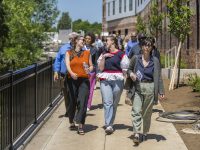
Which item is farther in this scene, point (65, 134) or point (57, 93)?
point (57, 93)

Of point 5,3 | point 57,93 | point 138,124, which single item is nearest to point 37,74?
point 138,124

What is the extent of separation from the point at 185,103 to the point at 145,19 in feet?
133

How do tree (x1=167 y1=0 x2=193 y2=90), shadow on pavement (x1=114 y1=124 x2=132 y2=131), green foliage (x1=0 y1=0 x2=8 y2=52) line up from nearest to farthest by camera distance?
shadow on pavement (x1=114 y1=124 x2=132 y2=131) → tree (x1=167 y1=0 x2=193 y2=90) → green foliage (x1=0 y1=0 x2=8 y2=52)

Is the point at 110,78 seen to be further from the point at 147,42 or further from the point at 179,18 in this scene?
the point at 179,18

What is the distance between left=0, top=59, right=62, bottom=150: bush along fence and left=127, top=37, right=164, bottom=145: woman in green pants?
182 centimetres

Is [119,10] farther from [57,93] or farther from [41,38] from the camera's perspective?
[57,93]

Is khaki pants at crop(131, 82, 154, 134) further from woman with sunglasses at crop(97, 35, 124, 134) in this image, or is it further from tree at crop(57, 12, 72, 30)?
tree at crop(57, 12, 72, 30)

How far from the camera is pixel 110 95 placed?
9625 millimetres

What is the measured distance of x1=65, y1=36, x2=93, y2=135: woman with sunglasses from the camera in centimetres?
955

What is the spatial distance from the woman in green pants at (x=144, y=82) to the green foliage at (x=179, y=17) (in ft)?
29.7

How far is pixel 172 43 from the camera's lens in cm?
3225

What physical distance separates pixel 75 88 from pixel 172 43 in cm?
2316

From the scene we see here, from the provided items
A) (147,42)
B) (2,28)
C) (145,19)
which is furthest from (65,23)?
(147,42)

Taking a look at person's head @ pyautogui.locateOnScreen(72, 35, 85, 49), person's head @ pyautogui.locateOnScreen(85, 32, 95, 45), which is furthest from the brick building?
person's head @ pyautogui.locateOnScreen(72, 35, 85, 49)
